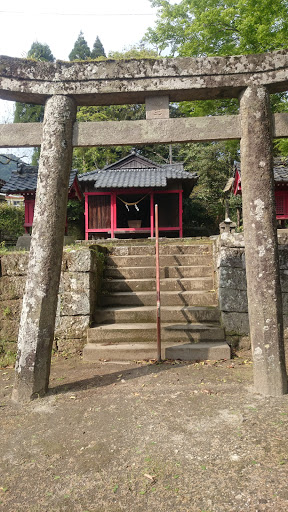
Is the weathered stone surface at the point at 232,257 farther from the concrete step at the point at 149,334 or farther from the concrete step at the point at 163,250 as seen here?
the concrete step at the point at 163,250

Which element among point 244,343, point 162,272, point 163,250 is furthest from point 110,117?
point 244,343

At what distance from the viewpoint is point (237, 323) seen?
5.07 metres

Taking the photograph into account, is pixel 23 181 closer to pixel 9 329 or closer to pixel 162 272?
pixel 162 272

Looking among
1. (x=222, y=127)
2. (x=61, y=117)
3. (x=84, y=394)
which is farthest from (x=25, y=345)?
(x=222, y=127)

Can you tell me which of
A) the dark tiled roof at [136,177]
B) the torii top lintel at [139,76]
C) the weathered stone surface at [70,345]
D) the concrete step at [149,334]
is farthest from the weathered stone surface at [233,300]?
the dark tiled roof at [136,177]

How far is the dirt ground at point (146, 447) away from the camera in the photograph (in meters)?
2.06

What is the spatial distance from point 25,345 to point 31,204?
11.4 m

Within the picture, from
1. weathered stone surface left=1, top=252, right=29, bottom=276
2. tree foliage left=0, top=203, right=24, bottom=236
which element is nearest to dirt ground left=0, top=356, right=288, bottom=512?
weathered stone surface left=1, top=252, right=29, bottom=276

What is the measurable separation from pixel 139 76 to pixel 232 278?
125 inches

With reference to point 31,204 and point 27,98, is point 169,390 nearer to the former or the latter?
point 27,98

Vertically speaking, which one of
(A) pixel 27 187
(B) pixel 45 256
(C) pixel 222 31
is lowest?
(B) pixel 45 256

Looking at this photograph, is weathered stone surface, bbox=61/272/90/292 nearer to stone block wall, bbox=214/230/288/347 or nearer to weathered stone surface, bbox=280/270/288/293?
stone block wall, bbox=214/230/288/347

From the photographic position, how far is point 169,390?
11.9ft

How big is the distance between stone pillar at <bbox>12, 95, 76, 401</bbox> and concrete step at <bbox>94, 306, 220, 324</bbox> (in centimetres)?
183
